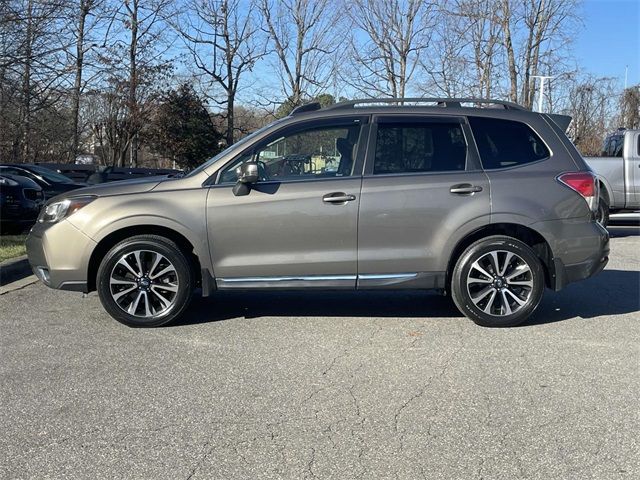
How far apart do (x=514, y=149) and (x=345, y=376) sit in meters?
2.72

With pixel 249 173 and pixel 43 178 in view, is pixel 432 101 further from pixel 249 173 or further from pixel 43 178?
pixel 43 178

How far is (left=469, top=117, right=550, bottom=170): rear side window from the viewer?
5.43m

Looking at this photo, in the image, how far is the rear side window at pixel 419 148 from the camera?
5363 mm

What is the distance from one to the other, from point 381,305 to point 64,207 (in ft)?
10.5

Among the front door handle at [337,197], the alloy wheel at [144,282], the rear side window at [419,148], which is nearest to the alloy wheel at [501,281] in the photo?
the rear side window at [419,148]

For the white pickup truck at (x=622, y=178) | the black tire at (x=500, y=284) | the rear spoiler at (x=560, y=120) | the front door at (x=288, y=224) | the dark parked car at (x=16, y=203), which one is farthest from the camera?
the white pickup truck at (x=622, y=178)

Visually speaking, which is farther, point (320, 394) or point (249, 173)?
point (249, 173)

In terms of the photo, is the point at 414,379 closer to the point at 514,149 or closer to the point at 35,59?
the point at 514,149

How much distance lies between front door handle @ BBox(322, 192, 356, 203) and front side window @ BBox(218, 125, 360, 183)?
22cm

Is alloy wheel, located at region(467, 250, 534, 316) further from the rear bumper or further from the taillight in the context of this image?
the taillight

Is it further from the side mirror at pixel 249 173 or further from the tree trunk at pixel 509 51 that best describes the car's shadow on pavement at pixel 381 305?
the tree trunk at pixel 509 51

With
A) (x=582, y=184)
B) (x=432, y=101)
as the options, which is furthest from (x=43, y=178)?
(x=582, y=184)

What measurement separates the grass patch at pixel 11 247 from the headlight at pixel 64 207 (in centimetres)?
241

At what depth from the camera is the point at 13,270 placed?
7.48m
